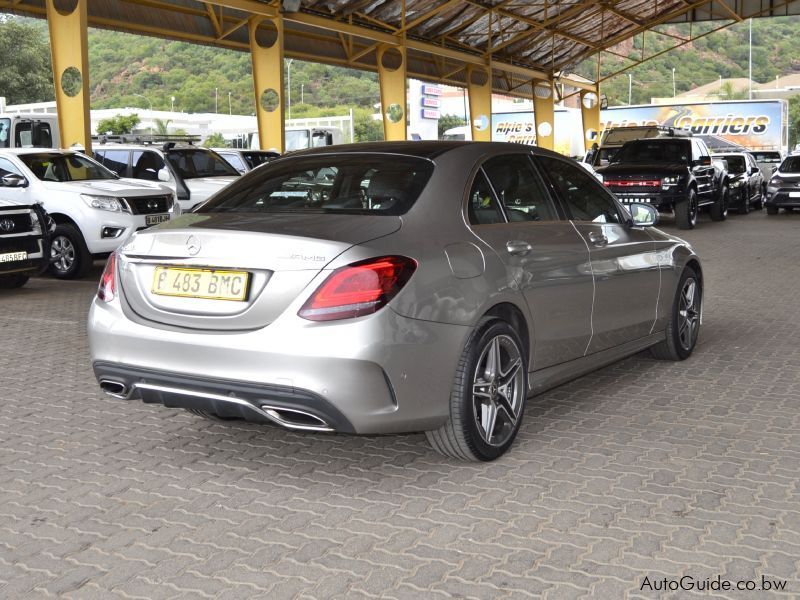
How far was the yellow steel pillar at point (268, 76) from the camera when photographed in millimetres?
24391

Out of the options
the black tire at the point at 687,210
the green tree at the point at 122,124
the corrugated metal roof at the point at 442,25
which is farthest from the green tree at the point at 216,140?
the black tire at the point at 687,210

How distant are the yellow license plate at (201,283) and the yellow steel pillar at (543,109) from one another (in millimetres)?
42302

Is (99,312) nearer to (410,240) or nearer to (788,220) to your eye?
(410,240)

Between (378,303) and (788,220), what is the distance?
73.8 ft

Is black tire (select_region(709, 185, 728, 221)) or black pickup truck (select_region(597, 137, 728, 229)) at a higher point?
Answer: black pickup truck (select_region(597, 137, 728, 229))

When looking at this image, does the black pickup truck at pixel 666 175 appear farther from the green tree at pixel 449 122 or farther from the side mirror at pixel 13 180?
the green tree at pixel 449 122

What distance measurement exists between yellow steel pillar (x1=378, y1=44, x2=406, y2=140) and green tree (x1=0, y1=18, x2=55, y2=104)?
6202 cm

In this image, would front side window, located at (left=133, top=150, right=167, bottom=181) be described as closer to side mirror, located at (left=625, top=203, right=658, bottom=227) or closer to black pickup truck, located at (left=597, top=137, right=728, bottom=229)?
black pickup truck, located at (left=597, top=137, right=728, bottom=229)

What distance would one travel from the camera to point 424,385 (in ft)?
14.1

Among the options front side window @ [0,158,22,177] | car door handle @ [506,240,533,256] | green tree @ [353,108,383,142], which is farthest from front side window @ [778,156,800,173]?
green tree @ [353,108,383,142]

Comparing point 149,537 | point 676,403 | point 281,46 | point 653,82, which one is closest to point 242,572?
point 149,537

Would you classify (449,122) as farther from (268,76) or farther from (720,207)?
(720,207)

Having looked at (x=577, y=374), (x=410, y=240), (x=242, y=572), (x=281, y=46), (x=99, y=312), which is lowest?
(x=242, y=572)

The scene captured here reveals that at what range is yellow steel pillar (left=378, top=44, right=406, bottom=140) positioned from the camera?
101 feet
